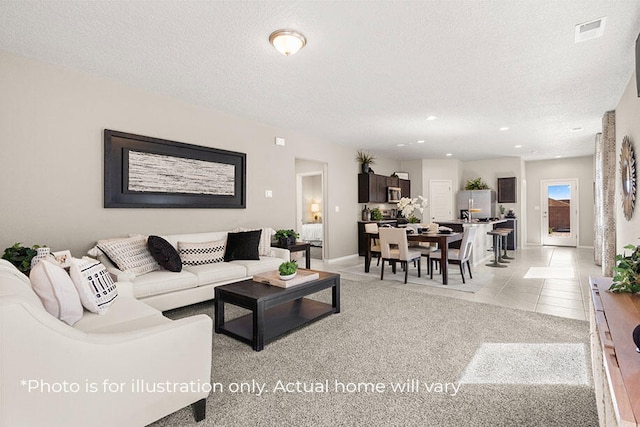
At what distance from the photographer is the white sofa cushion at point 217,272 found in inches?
137

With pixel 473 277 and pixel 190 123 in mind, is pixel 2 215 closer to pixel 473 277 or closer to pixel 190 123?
pixel 190 123

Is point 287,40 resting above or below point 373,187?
above

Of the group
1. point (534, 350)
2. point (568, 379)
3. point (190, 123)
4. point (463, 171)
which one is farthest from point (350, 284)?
point (463, 171)

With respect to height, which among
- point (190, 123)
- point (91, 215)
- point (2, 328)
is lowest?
point (2, 328)

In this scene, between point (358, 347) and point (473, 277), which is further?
point (473, 277)

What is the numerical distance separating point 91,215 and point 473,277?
210 inches

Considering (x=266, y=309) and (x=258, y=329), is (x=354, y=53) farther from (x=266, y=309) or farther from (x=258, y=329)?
(x=258, y=329)

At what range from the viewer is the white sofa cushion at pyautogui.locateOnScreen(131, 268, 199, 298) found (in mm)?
2979

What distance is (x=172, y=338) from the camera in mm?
1541

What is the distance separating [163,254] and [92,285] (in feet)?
3.99

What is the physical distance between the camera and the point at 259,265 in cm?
401

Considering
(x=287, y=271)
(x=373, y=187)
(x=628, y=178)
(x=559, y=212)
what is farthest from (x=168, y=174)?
(x=559, y=212)

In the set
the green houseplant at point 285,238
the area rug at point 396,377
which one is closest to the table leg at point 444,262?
the area rug at point 396,377

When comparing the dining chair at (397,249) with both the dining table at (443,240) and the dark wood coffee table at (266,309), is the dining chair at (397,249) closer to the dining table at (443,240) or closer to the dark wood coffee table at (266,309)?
the dining table at (443,240)
